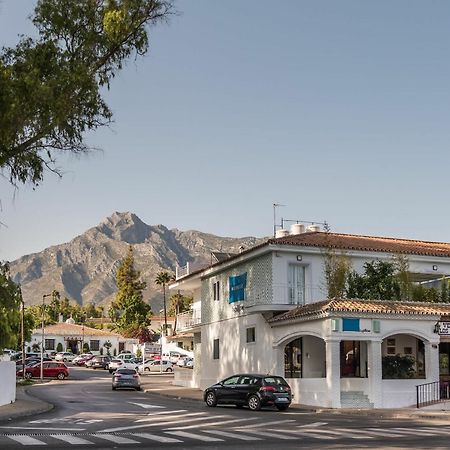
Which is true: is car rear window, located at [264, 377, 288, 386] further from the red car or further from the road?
the red car

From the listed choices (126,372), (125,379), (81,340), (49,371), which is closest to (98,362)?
(49,371)

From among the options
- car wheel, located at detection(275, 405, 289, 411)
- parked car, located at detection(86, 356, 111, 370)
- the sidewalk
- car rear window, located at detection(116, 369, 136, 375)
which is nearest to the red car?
car rear window, located at detection(116, 369, 136, 375)

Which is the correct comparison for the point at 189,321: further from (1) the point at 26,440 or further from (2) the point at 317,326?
(1) the point at 26,440

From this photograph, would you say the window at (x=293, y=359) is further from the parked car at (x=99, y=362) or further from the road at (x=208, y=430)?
the parked car at (x=99, y=362)

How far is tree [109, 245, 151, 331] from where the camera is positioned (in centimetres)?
11494

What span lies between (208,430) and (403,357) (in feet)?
54.5

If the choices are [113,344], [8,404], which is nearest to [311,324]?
[8,404]

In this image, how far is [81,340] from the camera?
11469cm

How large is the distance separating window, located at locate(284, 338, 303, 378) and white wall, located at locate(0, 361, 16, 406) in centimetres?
→ 1326

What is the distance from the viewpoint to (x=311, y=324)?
1353 inches

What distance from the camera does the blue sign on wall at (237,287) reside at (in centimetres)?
4244

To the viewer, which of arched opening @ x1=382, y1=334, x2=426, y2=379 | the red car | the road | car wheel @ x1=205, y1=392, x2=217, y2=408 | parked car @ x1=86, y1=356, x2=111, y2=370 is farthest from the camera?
parked car @ x1=86, y1=356, x2=111, y2=370

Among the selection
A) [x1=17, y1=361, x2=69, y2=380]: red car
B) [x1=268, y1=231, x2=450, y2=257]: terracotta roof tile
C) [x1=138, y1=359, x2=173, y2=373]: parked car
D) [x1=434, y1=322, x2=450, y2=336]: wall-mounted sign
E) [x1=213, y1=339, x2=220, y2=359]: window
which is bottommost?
[x1=138, y1=359, x2=173, y2=373]: parked car

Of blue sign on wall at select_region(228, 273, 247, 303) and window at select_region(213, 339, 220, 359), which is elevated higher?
blue sign on wall at select_region(228, 273, 247, 303)
